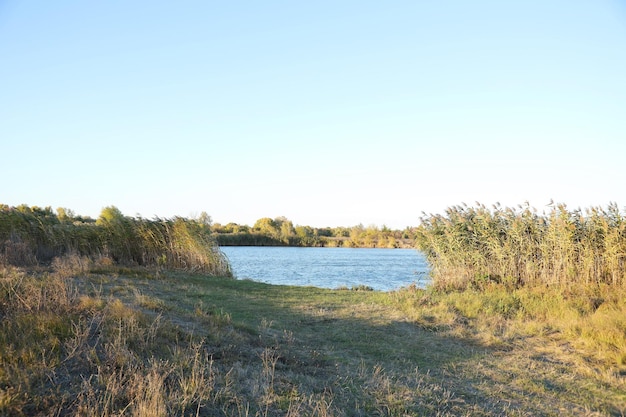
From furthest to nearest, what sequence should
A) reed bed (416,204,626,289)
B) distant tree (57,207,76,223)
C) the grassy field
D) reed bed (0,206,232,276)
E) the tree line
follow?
the tree line → distant tree (57,207,76,223) → reed bed (0,206,232,276) → reed bed (416,204,626,289) → the grassy field

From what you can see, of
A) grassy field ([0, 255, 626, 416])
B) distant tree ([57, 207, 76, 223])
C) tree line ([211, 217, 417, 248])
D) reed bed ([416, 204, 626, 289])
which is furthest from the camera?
tree line ([211, 217, 417, 248])

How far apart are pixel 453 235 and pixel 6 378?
13812mm

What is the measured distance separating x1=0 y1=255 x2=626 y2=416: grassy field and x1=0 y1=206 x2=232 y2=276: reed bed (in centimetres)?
766

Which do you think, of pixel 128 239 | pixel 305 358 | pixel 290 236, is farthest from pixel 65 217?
pixel 290 236

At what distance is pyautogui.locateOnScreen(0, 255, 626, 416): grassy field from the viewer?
14.7 ft

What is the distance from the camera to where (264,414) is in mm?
4480

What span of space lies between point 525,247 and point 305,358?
10064 millimetres

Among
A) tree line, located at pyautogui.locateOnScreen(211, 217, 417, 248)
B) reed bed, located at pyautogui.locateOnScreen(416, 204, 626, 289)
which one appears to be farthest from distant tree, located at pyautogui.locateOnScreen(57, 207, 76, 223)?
tree line, located at pyautogui.locateOnScreen(211, 217, 417, 248)

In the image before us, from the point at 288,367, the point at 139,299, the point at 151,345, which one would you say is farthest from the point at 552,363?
the point at 139,299

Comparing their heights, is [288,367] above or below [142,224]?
below

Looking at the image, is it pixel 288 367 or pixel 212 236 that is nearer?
pixel 288 367

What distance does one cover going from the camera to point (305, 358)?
263 inches

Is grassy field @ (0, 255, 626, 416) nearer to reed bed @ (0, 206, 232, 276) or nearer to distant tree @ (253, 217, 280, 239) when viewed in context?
reed bed @ (0, 206, 232, 276)

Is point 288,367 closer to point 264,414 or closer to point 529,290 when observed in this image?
point 264,414
